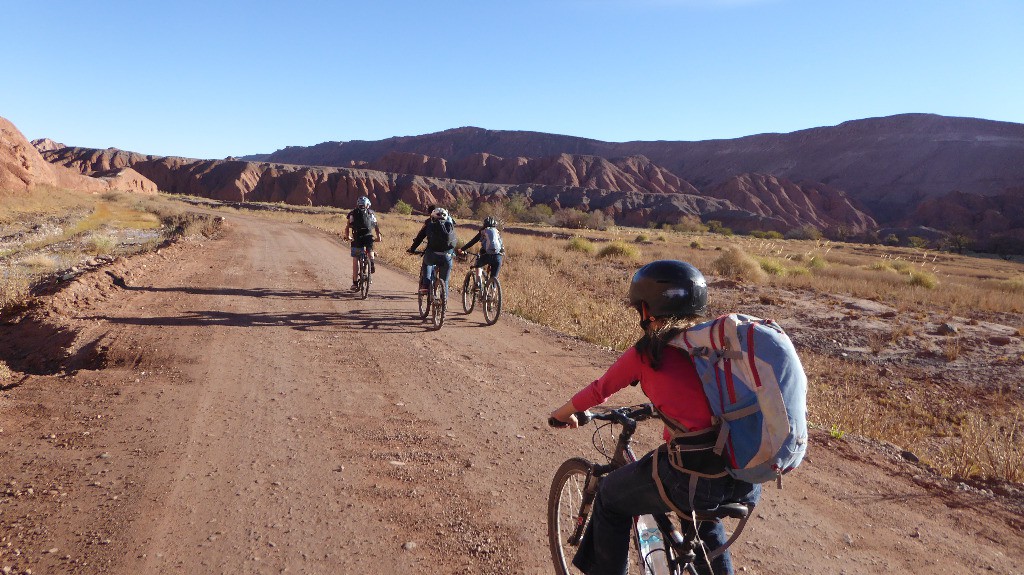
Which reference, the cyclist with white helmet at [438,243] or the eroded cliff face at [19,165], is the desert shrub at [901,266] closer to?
the cyclist with white helmet at [438,243]

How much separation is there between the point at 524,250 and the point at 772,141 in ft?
420

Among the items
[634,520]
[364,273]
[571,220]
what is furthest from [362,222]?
[571,220]

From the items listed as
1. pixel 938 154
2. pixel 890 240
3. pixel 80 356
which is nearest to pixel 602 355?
pixel 80 356

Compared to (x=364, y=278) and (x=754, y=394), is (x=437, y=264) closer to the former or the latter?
(x=364, y=278)

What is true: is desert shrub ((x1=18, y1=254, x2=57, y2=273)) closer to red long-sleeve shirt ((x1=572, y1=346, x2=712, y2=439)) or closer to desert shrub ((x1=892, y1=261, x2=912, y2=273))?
red long-sleeve shirt ((x1=572, y1=346, x2=712, y2=439))

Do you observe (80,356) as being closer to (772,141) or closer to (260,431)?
(260,431)

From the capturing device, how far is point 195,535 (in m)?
3.49

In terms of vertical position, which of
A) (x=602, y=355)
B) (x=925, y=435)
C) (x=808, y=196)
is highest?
(x=808, y=196)

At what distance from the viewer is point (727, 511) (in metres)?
2.13

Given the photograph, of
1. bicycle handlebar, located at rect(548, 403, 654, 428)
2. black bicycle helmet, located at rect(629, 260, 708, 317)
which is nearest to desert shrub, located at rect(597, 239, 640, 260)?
bicycle handlebar, located at rect(548, 403, 654, 428)

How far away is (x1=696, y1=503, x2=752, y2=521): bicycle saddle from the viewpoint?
83.5 inches

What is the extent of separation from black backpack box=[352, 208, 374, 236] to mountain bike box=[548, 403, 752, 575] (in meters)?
9.33

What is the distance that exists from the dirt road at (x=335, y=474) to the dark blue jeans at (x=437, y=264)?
1.76m

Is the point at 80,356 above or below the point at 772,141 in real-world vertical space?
below
